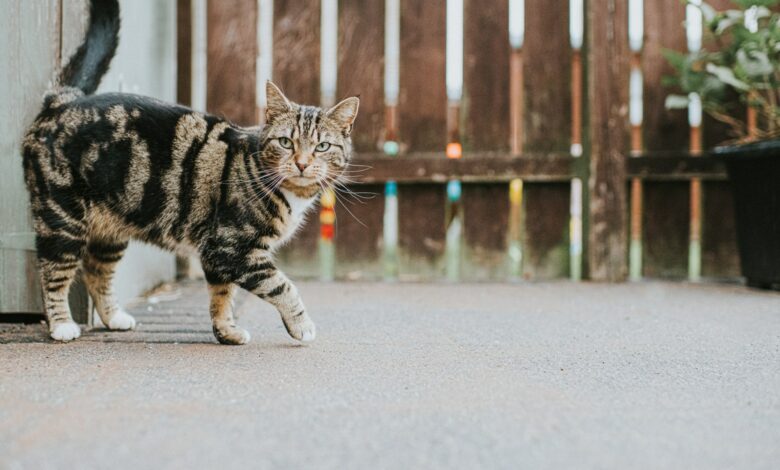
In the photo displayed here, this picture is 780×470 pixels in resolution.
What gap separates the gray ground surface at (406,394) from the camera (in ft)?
3.52

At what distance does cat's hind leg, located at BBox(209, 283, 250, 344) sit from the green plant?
2.52 meters

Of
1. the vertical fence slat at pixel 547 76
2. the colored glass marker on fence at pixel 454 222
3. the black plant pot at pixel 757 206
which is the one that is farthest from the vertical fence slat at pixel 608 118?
the colored glass marker on fence at pixel 454 222

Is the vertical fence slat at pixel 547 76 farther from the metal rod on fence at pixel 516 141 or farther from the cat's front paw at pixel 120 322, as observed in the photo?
the cat's front paw at pixel 120 322

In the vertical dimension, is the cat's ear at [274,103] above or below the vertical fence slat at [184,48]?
below

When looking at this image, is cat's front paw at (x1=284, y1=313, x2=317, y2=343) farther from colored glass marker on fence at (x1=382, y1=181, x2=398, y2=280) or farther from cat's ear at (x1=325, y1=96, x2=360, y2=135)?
colored glass marker on fence at (x1=382, y1=181, x2=398, y2=280)

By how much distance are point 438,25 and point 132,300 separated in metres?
2.18

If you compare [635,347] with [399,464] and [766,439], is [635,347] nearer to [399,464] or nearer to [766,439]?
[766,439]

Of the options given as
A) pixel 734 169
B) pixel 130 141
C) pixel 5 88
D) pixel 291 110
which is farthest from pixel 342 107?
pixel 734 169

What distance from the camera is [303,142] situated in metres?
2.10

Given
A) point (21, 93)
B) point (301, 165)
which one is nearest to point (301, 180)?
point (301, 165)

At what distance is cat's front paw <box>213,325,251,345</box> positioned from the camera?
201 centimetres

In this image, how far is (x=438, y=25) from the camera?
372 cm

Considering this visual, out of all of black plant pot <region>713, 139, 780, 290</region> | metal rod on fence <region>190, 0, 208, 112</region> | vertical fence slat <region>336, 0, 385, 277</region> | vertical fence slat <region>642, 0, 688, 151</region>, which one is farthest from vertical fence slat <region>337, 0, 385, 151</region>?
black plant pot <region>713, 139, 780, 290</region>

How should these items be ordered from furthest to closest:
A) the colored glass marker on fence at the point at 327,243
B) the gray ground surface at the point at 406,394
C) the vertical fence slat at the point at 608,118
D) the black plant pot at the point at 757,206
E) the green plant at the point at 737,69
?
the colored glass marker on fence at the point at 327,243, the vertical fence slat at the point at 608,118, the green plant at the point at 737,69, the black plant pot at the point at 757,206, the gray ground surface at the point at 406,394
